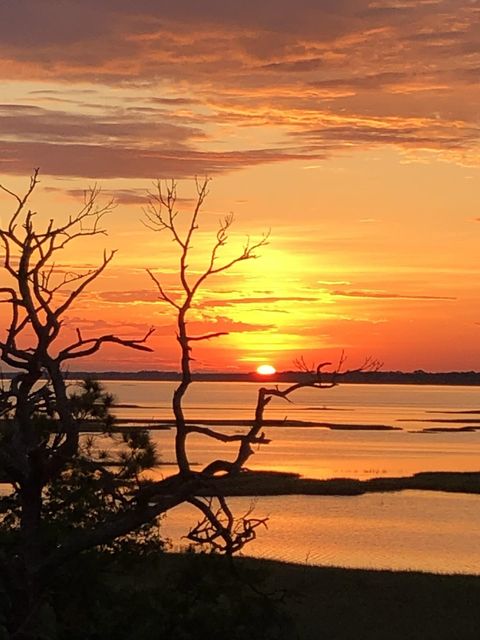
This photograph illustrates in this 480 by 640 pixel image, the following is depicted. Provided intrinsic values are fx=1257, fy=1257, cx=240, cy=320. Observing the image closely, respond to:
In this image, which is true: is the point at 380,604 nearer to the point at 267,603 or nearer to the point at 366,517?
the point at 267,603

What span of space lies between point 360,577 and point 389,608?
3017mm

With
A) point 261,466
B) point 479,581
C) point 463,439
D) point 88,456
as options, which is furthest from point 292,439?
point 88,456

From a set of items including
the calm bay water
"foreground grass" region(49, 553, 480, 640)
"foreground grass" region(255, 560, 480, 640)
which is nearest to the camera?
"foreground grass" region(49, 553, 480, 640)

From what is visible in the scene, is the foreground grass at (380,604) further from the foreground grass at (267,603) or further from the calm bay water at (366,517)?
the calm bay water at (366,517)

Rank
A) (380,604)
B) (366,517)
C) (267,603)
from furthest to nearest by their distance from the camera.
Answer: (366,517)
(380,604)
(267,603)

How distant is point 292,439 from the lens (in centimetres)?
9594

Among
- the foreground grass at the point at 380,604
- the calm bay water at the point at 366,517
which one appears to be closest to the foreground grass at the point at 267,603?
the foreground grass at the point at 380,604

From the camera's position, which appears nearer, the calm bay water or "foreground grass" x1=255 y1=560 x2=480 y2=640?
"foreground grass" x1=255 y1=560 x2=480 y2=640

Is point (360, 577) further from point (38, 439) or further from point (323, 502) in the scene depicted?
point (323, 502)

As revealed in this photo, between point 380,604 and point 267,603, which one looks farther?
point 380,604

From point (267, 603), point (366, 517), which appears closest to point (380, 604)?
point (267, 603)

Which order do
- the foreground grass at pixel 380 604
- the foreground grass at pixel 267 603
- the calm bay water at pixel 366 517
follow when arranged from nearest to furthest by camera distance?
1. the foreground grass at pixel 267 603
2. the foreground grass at pixel 380 604
3. the calm bay water at pixel 366 517

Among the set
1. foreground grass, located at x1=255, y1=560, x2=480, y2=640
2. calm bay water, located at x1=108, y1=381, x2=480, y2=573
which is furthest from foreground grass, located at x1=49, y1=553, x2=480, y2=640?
calm bay water, located at x1=108, y1=381, x2=480, y2=573

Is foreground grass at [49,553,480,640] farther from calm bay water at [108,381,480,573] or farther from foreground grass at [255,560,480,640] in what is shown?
calm bay water at [108,381,480,573]
